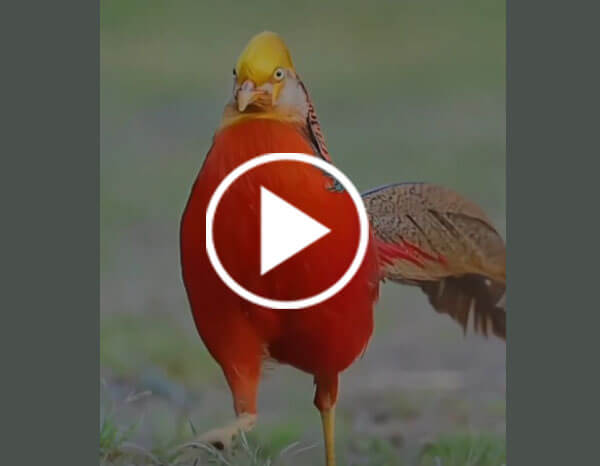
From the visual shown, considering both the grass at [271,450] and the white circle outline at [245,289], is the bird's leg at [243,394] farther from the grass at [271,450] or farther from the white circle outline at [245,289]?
the white circle outline at [245,289]

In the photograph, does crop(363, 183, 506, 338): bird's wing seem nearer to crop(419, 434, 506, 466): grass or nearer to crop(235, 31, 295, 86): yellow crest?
crop(419, 434, 506, 466): grass

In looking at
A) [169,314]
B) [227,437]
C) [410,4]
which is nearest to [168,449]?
[227,437]

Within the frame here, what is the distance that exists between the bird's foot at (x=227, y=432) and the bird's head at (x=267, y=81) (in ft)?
2.86

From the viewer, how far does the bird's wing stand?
2.93 metres

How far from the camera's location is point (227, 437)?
113 inches

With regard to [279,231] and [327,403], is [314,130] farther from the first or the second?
[327,403]

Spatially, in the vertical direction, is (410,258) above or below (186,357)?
above

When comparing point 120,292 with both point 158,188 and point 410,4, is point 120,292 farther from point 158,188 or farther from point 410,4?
point 410,4

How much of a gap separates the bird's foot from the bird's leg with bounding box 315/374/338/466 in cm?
20

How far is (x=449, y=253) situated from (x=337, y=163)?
423 millimetres

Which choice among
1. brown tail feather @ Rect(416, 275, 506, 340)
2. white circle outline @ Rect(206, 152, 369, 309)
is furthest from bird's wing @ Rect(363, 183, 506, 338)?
white circle outline @ Rect(206, 152, 369, 309)

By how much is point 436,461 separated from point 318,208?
0.81 meters

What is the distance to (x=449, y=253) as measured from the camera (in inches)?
117

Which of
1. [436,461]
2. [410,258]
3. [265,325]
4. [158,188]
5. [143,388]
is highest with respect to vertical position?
[158,188]
